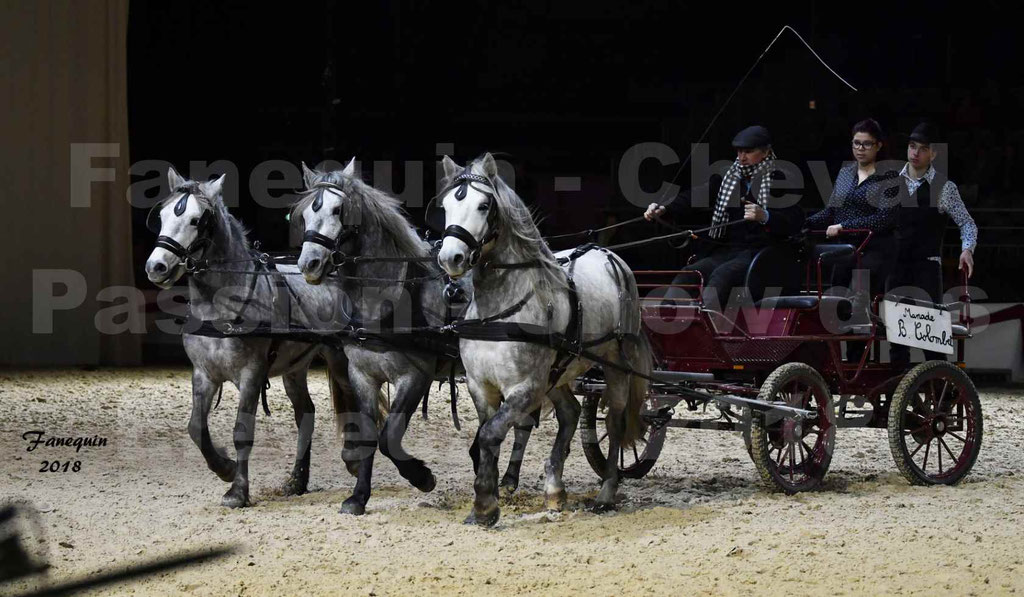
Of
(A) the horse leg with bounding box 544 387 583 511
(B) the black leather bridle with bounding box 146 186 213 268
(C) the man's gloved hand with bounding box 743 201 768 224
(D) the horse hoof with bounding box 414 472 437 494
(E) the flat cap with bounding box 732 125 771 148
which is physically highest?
(E) the flat cap with bounding box 732 125 771 148

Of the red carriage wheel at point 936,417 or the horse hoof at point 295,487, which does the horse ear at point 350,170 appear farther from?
the red carriage wheel at point 936,417

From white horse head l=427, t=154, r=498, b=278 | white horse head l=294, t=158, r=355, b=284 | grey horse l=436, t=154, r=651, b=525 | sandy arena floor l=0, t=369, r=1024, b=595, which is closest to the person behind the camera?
sandy arena floor l=0, t=369, r=1024, b=595

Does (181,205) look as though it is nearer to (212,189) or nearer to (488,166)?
(212,189)

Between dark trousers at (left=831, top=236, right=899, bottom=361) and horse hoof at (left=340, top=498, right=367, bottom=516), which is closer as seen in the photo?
horse hoof at (left=340, top=498, right=367, bottom=516)

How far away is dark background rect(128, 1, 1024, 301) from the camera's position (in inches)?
400

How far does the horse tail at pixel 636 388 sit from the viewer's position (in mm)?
4906

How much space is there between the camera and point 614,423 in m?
4.91

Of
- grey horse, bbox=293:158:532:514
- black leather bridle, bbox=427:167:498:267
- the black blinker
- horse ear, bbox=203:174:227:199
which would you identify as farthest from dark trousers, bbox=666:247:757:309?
the black blinker

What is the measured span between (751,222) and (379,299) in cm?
180

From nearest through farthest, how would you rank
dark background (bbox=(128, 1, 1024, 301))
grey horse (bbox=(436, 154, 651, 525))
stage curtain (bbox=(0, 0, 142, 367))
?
1. grey horse (bbox=(436, 154, 651, 525))
2. stage curtain (bbox=(0, 0, 142, 367))
3. dark background (bbox=(128, 1, 1024, 301))

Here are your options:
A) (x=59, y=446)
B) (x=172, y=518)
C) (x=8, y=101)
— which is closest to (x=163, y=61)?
(x=8, y=101)

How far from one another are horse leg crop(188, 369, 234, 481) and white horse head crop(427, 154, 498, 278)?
133 cm

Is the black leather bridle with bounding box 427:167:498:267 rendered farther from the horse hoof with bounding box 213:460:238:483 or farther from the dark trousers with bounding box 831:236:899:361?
the dark trousers with bounding box 831:236:899:361

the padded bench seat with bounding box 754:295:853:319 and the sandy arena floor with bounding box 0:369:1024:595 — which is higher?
the padded bench seat with bounding box 754:295:853:319
